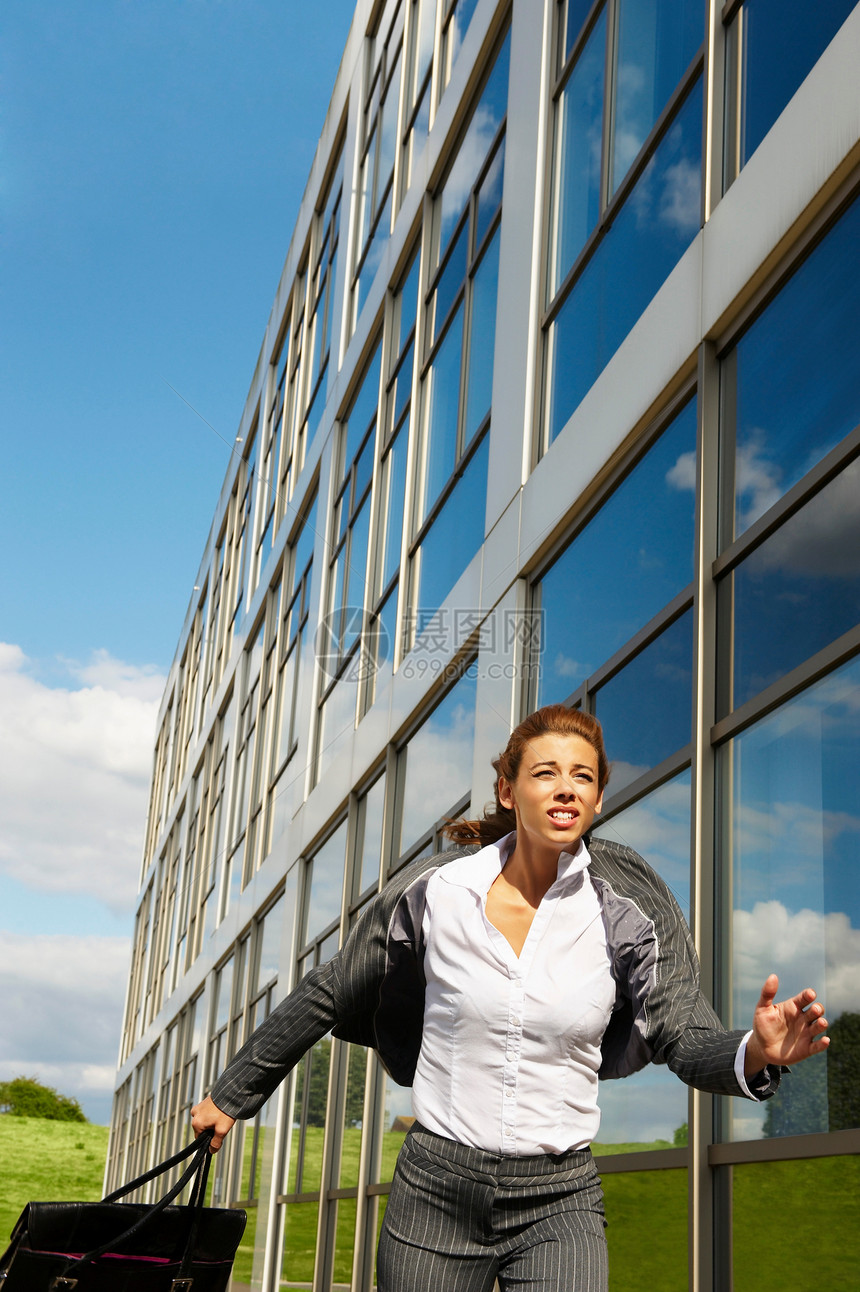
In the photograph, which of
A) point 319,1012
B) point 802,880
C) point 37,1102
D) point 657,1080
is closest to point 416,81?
point 657,1080

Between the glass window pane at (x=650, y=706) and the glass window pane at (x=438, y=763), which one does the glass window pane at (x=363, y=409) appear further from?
the glass window pane at (x=650, y=706)

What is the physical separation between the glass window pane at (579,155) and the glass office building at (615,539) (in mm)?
41

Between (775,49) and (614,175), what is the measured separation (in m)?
2.09

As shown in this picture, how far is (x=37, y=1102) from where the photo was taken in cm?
9288

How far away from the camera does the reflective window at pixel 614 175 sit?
6.63 metres

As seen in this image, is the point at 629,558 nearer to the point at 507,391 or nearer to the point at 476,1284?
the point at 507,391

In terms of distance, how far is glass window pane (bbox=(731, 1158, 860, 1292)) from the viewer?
3.99m

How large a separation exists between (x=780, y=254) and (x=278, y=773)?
14213 millimetres

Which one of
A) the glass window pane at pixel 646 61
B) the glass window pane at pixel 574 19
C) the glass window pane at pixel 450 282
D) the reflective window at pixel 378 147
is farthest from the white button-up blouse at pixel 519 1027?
the reflective window at pixel 378 147

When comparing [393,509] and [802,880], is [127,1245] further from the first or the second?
[393,509]

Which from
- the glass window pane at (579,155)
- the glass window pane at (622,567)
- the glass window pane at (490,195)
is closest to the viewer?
the glass window pane at (622,567)

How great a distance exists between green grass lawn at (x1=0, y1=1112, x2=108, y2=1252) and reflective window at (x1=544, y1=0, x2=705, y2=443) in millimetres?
36202

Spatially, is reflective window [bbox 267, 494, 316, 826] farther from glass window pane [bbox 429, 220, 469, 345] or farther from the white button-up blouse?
the white button-up blouse

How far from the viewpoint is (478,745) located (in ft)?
28.6
